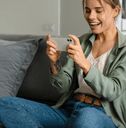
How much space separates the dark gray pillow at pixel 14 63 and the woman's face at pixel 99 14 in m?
0.44

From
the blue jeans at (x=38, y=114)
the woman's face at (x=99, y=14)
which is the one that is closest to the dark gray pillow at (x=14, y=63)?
the blue jeans at (x=38, y=114)

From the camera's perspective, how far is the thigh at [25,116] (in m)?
1.32

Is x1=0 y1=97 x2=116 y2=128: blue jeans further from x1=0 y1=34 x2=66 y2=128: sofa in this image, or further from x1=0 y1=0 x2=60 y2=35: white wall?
x1=0 y1=0 x2=60 y2=35: white wall

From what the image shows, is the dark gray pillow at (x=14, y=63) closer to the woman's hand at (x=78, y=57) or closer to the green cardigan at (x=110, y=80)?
the green cardigan at (x=110, y=80)

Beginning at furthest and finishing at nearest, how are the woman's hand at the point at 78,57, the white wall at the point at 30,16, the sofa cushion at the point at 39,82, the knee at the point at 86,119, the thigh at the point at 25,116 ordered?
the white wall at the point at 30,16, the sofa cushion at the point at 39,82, the thigh at the point at 25,116, the woman's hand at the point at 78,57, the knee at the point at 86,119

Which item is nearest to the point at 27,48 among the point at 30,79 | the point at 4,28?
the point at 30,79

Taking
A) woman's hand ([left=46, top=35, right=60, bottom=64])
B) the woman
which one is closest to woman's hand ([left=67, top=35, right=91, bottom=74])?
the woman

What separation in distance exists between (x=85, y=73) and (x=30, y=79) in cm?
54

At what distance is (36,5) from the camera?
8.74 ft

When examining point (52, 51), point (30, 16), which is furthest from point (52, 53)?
point (30, 16)

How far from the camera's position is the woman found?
1.23 meters

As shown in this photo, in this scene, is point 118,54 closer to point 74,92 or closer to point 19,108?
point 74,92

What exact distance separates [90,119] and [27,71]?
2.16 feet

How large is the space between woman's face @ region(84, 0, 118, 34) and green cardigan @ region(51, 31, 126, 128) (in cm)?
8
